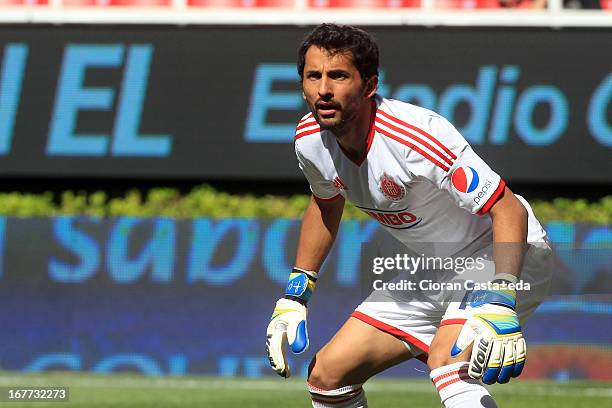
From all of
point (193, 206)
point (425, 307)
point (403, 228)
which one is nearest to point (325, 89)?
point (403, 228)

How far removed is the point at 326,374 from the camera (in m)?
5.70

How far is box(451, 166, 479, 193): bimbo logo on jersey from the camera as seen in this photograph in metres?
5.13

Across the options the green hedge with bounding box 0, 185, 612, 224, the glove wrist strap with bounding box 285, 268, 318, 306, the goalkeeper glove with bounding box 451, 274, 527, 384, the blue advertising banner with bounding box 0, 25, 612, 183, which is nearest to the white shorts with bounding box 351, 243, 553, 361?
the glove wrist strap with bounding box 285, 268, 318, 306

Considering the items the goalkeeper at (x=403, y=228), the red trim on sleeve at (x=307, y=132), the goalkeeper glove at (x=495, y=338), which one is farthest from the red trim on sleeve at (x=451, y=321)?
the red trim on sleeve at (x=307, y=132)

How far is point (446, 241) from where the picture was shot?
18.8 ft

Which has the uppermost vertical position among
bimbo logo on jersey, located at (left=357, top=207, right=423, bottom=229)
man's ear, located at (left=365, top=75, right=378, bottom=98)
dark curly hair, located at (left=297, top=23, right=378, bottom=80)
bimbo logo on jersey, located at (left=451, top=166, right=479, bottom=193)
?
dark curly hair, located at (left=297, top=23, right=378, bottom=80)

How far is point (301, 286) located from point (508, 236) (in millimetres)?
1254

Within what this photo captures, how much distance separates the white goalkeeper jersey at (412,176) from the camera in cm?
519

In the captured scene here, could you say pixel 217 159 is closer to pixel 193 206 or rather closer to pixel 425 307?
pixel 193 206

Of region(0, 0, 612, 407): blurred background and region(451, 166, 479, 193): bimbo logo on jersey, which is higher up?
region(451, 166, 479, 193): bimbo logo on jersey

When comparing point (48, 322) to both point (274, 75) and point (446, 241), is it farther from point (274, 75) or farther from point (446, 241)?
point (446, 241)

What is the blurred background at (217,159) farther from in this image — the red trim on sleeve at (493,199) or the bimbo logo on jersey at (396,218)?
the red trim on sleeve at (493,199)

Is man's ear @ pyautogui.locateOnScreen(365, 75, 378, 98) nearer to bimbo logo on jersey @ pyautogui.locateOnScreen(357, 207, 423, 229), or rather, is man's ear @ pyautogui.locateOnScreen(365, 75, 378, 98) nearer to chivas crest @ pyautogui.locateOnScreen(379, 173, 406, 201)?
chivas crest @ pyautogui.locateOnScreen(379, 173, 406, 201)

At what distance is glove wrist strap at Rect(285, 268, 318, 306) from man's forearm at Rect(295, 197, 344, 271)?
4 cm
